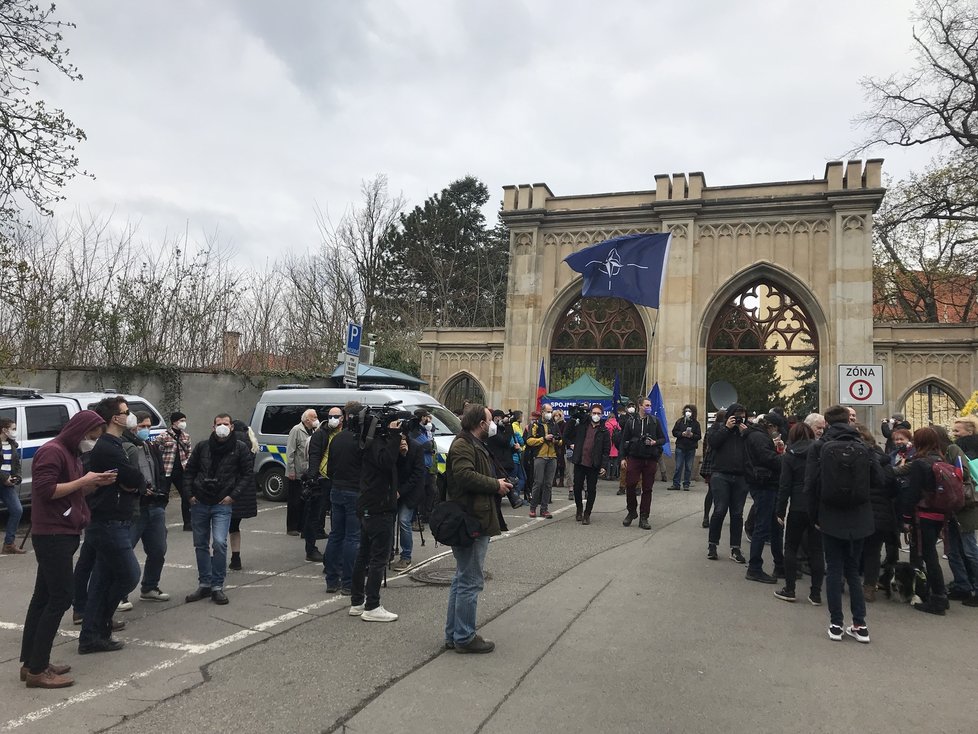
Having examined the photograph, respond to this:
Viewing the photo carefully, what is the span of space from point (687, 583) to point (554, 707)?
12.0 feet

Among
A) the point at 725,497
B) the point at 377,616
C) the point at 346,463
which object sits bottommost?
the point at 377,616

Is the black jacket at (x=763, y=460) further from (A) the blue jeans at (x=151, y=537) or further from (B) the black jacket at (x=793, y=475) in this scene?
(A) the blue jeans at (x=151, y=537)

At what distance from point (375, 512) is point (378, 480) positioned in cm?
28

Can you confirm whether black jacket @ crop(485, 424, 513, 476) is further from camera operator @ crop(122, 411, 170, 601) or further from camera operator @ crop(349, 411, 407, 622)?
camera operator @ crop(122, 411, 170, 601)

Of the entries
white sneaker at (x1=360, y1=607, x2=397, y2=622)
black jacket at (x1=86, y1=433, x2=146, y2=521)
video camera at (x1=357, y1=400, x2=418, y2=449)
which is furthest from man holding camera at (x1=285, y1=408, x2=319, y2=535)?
black jacket at (x1=86, y1=433, x2=146, y2=521)

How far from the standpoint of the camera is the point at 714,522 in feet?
27.9

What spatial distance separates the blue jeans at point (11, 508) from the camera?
29.3 ft

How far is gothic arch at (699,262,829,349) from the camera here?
20297 millimetres

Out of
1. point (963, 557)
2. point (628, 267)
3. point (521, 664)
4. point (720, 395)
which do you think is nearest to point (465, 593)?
point (521, 664)

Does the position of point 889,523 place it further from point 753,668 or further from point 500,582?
point 500,582

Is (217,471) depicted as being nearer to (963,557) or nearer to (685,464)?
(963,557)

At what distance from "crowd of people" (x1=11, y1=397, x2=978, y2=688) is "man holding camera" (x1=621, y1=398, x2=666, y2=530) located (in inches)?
58.5

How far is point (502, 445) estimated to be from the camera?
37.6ft

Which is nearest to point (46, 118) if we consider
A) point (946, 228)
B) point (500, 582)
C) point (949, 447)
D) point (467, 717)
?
point (500, 582)
